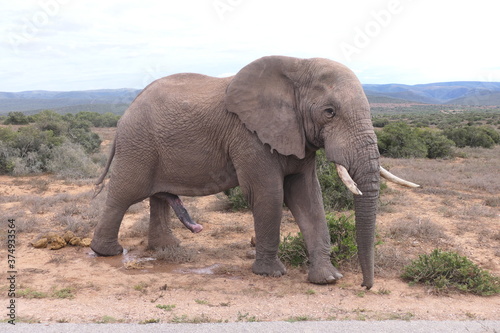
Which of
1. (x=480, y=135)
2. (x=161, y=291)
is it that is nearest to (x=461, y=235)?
(x=161, y=291)

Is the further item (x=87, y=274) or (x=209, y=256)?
(x=209, y=256)

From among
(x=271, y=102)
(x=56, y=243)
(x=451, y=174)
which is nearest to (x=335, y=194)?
(x=271, y=102)

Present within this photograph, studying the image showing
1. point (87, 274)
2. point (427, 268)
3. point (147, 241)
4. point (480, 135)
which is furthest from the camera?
point (480, 135)

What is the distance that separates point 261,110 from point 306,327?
2.58 meters

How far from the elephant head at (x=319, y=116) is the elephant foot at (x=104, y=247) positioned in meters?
2.98

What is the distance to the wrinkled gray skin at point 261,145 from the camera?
182 inches

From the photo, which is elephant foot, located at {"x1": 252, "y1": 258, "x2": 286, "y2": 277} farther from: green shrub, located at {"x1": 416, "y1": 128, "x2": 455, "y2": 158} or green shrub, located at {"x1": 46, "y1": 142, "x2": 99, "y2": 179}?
green shrub, located at {"x1": 416, "y1": 128, "x2": 455, "y2": 158}

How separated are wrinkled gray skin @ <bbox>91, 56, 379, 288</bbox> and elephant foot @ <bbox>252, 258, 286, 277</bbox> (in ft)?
0.04

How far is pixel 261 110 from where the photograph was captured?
204 inches

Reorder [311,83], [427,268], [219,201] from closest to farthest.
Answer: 1. [311,83]
2. [427,268]
3. [219,201]

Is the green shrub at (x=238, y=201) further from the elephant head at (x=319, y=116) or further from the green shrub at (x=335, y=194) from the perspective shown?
the elephant head at (x=319, y=116)

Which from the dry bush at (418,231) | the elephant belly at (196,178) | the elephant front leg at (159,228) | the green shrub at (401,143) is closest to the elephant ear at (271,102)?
the elephant belly at (196,178)

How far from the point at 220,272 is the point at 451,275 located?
3.03 m

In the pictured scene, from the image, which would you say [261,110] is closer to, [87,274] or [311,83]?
[311,83]
